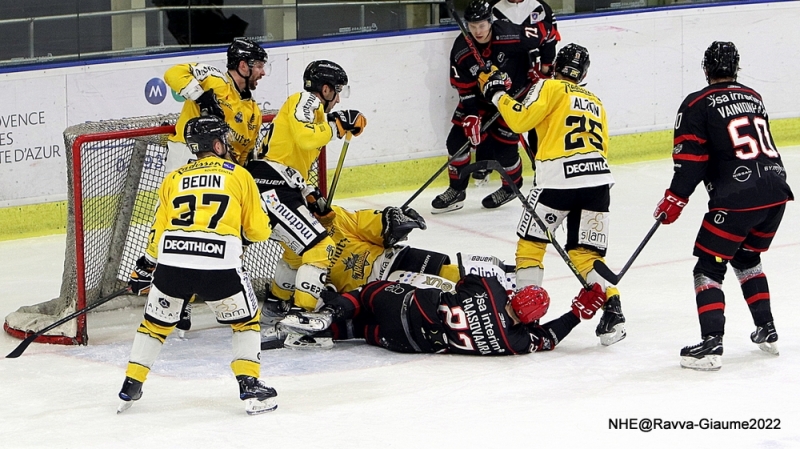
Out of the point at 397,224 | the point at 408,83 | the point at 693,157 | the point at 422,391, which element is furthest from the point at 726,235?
the point at 408,83

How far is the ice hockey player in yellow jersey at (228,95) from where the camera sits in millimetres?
5355

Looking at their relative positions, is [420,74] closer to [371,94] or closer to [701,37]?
[371,94]

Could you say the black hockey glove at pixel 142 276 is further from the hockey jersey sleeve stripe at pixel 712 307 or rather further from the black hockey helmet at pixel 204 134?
the hockey jersey sleeve stripe at pixel 712 307

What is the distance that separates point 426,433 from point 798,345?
1652 millimetres

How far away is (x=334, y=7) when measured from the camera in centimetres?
743

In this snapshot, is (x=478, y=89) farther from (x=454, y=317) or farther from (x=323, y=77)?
(x=454, y=317)

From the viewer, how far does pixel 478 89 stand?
24.2 ft

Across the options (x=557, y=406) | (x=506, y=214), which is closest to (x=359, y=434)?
(x=557, y=406)

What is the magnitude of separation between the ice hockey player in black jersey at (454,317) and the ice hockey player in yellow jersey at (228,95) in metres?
0.91

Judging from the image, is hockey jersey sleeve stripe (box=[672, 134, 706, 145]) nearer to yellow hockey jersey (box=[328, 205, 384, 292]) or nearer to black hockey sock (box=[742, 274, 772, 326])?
black hockey sock (box=[742, 274, 772, 326])

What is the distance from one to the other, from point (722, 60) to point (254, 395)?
1.94 metres

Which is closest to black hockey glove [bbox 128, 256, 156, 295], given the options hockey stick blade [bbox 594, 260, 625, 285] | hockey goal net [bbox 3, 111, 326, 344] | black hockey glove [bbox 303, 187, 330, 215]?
hockey goal net [bbox 3, 111, 326, 344]

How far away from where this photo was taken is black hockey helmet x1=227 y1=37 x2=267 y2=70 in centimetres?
535

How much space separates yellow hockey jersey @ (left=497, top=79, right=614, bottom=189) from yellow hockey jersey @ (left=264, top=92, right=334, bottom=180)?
0.75 meters
